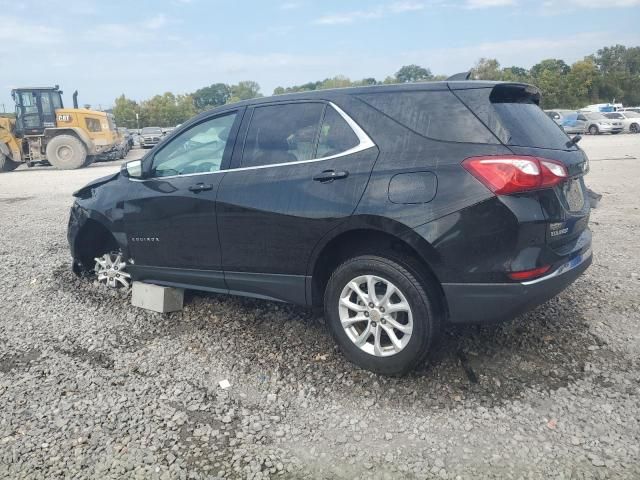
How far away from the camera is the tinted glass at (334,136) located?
11.9 feet

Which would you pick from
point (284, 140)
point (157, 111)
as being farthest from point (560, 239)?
point (157, 111)

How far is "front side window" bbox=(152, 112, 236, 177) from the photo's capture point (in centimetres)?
432

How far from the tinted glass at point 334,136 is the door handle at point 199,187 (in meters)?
0.96

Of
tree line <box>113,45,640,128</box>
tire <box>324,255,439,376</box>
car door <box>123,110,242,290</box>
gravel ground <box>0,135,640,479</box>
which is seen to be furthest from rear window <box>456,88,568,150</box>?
tree line <box>113,45,640,128</box>

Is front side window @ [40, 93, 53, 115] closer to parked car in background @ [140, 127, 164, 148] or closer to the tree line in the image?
parked car in background @ [140, 127, 164, 148]

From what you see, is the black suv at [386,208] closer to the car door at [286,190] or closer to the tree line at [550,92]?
the car door at [286,190]

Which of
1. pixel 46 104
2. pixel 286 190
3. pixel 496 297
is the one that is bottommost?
pixel 496 297

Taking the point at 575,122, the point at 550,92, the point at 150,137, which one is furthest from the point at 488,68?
the point at 150,137

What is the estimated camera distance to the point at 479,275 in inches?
124

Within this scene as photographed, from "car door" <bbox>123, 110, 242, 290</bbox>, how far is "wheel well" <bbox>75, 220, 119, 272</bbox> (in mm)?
716

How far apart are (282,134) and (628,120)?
3728 centimetres

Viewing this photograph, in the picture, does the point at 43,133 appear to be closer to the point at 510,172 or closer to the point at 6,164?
the point at 6,164

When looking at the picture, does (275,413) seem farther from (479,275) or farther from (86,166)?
(86,166)

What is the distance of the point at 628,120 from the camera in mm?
34938
